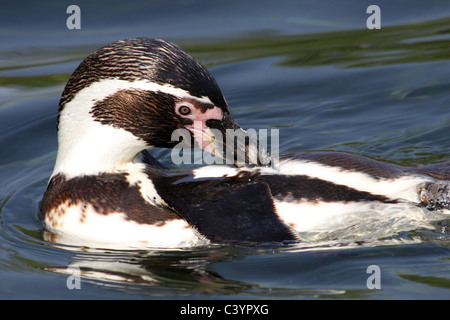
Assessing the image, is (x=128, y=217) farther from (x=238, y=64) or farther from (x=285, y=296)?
(x=238, y=64)

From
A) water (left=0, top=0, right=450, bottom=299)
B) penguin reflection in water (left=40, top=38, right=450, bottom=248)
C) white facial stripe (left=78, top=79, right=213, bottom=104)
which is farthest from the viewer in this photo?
white facial stripe (left=78, top=79, right=213, bottom=104)

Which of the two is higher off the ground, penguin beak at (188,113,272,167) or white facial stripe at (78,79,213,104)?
white facial stripe at (78,79,213,104)

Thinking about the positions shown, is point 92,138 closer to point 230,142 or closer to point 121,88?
point 121,88

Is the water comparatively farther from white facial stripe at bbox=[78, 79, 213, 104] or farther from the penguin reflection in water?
white facial stripe at bbox=[78, 79, 213, 104]

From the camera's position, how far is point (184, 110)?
4973mm

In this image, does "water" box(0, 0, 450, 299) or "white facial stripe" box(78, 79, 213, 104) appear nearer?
"water" box(0, 0, 450, 299)

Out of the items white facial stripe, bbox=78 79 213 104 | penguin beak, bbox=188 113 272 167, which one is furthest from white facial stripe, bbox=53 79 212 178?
penguin beak, bbox=188 113 272 167

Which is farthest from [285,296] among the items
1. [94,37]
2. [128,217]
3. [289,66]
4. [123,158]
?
[94,37]

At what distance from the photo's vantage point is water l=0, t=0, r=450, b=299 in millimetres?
4586

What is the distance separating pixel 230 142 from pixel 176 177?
430 millimetres

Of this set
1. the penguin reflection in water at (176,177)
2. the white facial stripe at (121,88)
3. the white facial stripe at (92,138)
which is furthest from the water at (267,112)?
the white facial stripe at (121,88)

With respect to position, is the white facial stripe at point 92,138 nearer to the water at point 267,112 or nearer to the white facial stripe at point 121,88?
the white facial stripe at point 121,88

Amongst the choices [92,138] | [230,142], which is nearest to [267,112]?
[230,142]

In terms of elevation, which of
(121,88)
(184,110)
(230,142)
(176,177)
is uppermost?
(121,88)
